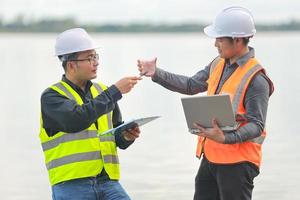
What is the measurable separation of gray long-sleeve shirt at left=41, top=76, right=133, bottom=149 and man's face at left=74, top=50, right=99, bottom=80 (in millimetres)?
107

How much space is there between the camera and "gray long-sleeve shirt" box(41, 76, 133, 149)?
587cm

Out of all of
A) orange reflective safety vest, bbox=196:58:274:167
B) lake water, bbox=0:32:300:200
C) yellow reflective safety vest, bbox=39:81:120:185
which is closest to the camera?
yellow reflective safety vest, bbox=39:81:120:185

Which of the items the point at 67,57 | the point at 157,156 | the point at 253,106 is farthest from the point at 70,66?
the point at 157,156

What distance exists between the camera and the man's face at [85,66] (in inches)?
239

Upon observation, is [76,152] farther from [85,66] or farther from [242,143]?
[242,143]

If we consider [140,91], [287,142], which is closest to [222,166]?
[287,142]

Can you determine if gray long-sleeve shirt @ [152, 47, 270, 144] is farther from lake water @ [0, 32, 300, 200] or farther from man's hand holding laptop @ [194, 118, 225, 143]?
lake water @ [0, 32, 300, 200]

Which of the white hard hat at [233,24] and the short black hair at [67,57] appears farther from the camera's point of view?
the white hard hat at [233,24]

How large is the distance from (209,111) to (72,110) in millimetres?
840

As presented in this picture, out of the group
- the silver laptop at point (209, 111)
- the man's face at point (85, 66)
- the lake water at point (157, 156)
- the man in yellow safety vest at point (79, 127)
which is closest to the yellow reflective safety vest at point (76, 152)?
the man in yellow safety vest at point (79, 127)

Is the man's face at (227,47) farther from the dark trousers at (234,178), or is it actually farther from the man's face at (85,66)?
the man's face at (85,66)

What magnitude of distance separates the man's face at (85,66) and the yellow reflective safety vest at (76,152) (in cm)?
11

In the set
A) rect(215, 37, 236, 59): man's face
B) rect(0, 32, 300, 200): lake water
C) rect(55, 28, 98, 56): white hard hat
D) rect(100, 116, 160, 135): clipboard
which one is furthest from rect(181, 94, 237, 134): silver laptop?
rect(0, 32, 300, 200): lake water

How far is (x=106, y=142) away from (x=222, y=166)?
0.76 m
